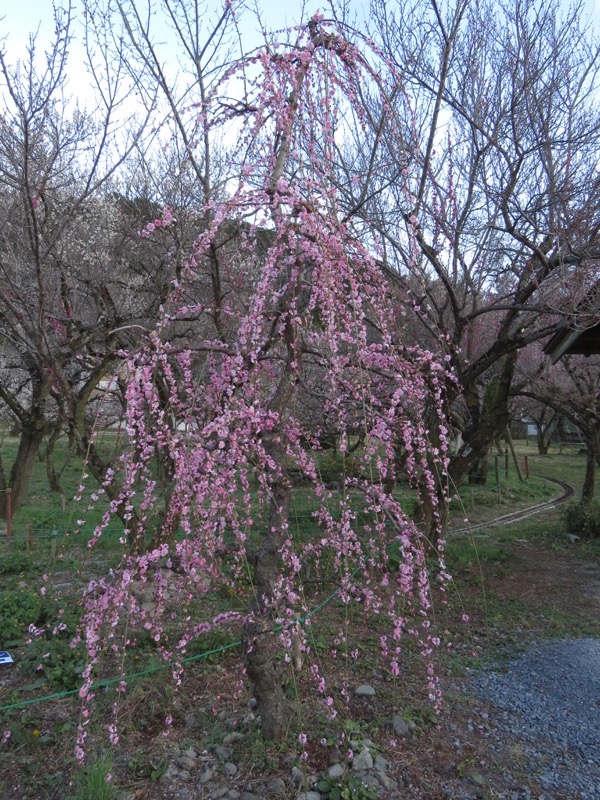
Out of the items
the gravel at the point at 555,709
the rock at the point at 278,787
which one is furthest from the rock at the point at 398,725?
the rock at the point at 278,787

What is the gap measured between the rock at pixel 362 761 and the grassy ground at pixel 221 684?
0.13 meters

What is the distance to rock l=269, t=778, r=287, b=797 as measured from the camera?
8.11ft

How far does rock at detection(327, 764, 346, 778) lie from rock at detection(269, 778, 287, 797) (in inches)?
7.8

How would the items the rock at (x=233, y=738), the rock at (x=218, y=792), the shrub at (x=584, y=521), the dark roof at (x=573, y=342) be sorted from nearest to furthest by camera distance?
the rock at (x=218, y=792), the rock at (x=233, y=738), the dark roof at (x=573, y=342), the shrub at (x=584, y=521)

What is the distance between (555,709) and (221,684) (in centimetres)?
185

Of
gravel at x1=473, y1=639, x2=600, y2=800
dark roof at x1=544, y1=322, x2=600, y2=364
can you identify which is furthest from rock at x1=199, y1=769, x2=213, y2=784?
dark roof at x1=544, y1=322, x2=600, y2=364

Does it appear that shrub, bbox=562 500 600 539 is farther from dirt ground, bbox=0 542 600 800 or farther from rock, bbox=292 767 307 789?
rock, bbox=292 767 307 789

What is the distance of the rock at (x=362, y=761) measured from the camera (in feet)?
8.55

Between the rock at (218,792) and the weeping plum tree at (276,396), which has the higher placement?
the weeping plum tree at (276,396)

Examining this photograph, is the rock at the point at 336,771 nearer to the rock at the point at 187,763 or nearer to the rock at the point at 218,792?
the rock at the point at 218,792

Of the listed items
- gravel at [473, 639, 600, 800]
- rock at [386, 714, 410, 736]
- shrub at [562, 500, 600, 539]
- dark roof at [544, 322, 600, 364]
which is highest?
dark roof at [544, 322, 600, 364]

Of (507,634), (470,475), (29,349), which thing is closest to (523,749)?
(507,634)

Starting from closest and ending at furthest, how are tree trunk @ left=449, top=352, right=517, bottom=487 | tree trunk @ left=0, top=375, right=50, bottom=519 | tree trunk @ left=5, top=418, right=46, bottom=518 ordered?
tree trunk @ left=449, top=352, right=517, bottom=487
tree trunk @ left=0, top=375, right=50, bottom=519
tree trunk @ left=5, top=418, right=46, bottom=518

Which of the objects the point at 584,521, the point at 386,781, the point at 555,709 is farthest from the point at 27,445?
the point at 584,521
